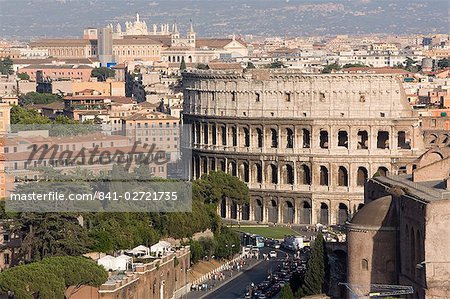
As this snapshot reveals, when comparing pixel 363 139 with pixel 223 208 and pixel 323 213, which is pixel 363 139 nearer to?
pixel 323 213

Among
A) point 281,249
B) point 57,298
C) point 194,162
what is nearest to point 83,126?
point 194,162

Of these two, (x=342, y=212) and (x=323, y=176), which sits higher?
(x=323, y=176)

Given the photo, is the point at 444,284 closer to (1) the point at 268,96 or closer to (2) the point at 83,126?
(1) the point at 268,96

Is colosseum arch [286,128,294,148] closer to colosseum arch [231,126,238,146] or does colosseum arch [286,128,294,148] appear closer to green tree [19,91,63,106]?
colosseum arch [231,126,238,146]

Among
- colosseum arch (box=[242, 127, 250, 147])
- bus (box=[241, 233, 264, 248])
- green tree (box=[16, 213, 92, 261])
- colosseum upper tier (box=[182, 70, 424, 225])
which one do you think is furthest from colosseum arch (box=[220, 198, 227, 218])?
green tree (box=[16, 213, 92, 261])

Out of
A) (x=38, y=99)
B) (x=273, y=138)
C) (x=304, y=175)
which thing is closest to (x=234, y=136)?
(x=273, y=138)

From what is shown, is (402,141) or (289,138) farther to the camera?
(289,138)
